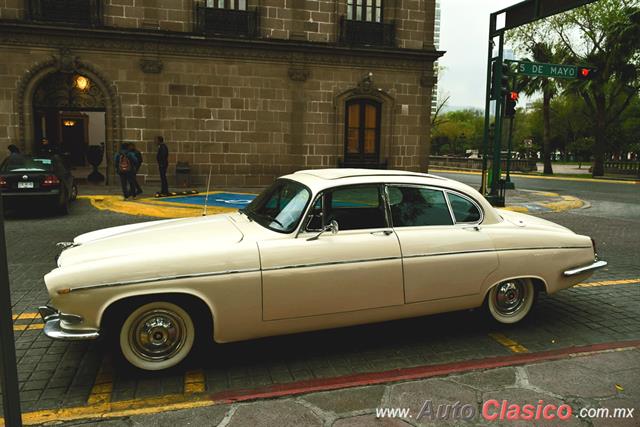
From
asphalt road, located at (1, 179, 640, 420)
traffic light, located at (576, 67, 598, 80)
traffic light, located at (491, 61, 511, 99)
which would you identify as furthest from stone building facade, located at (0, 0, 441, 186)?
asphalt road, located at (1, 179, 640, 420)

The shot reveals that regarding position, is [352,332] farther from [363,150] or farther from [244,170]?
[363,150]

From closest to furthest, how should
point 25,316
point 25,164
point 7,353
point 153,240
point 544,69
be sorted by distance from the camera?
point 7,353
point 153,240
point 25,316
point 25,164
point 544,69

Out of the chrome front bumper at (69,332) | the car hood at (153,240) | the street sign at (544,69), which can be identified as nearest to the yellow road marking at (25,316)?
the car hood at (153,240)

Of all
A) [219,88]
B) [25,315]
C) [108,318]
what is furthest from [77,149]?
[108,318]

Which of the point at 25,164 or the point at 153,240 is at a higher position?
the point at 25,164

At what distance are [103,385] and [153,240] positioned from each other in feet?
3.80

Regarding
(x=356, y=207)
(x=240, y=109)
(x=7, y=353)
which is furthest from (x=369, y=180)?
(x=240, y=109)

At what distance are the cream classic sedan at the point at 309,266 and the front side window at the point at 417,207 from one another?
0.5 inches

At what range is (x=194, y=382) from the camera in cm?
370

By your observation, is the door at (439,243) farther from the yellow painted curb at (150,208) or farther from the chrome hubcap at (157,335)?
the yellow painted curb at (150,208)

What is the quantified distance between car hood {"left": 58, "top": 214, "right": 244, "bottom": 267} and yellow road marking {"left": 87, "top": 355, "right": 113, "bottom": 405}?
89cm

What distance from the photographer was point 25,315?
16.6ft

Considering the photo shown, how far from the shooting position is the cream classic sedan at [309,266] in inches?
143

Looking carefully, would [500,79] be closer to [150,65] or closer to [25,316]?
[150,65]
